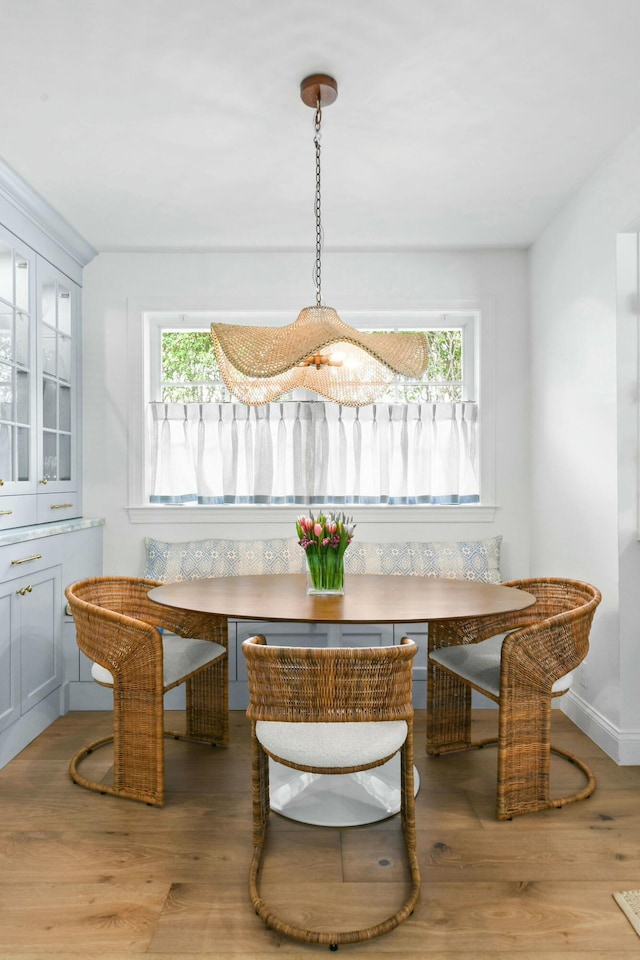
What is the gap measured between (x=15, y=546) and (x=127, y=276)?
1.87 meters

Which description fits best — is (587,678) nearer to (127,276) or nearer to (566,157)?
(566,157)

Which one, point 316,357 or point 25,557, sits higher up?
point 316,357

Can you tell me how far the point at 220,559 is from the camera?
12.0 feet

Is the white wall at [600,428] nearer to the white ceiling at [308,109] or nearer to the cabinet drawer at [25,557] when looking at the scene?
the white ceiling at [308,109]

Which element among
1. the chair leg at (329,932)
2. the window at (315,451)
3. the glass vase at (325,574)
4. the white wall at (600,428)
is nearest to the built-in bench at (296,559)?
the window at (315,451)

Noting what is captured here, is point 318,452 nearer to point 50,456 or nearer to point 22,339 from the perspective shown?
point 50,456

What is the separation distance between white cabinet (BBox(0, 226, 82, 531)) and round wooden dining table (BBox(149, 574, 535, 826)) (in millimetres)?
953

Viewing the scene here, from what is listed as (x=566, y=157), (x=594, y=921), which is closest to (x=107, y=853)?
(x=594, y=921)

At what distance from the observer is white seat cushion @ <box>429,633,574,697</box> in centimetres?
237

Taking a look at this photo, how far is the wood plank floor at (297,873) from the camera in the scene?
1672 millimetres

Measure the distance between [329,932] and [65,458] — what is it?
2.74 metres

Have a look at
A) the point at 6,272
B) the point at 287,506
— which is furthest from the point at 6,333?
the point at 287,506

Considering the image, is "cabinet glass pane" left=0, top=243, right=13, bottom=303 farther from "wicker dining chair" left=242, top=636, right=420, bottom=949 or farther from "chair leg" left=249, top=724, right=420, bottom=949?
"chair leg" left=249, top=724, right=420, bottom=949

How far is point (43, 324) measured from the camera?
3295 mm
